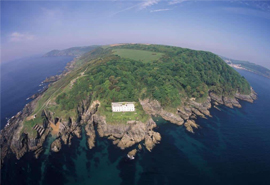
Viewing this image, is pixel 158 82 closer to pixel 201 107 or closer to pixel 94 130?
pixel 201 107

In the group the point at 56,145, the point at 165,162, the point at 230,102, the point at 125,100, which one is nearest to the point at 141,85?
the point at 125,100

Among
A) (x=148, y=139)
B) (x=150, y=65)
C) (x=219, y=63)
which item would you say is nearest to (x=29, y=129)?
(x=148, y=139)

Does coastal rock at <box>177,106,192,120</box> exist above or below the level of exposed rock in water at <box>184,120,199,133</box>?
above

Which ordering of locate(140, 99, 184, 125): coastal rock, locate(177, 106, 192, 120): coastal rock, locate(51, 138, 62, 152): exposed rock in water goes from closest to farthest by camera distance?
1. locate(51, 138, 62, 152): exposed rock in water
2. locate(140, 99, 184, 125): coastal rock
3. locate(177, 106, 192, 120): coastal rock

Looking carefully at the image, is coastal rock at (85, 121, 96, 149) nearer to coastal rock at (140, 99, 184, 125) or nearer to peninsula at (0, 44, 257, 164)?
peninsula at (0, 44, 257, 164)

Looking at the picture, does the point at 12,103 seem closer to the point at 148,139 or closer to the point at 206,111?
the point at 148,139

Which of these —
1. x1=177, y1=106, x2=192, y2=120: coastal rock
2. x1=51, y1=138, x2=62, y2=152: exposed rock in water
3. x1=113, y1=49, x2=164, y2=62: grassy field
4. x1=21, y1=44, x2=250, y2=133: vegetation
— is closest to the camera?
x1=51, y1=138, x2=62, y2=152: exposed rock in water

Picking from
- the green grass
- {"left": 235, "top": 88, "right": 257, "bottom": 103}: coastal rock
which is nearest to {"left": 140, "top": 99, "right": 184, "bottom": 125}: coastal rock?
the green grass
